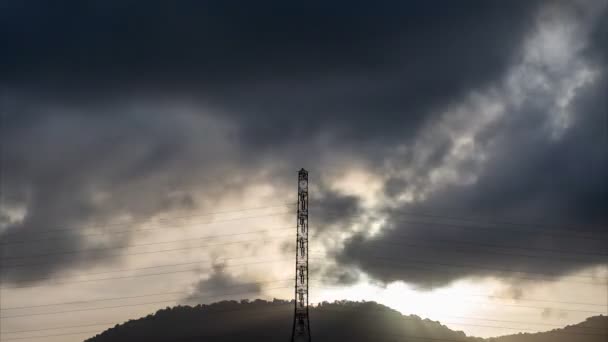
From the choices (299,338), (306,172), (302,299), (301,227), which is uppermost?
(306,172)

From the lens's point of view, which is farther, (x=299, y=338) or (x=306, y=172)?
(x=306, y=172)

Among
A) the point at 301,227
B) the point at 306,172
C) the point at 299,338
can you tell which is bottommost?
the point at 299,338

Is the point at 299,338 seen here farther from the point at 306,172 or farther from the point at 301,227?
the point at 306,172

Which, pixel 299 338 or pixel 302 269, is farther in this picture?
pixel 302 269

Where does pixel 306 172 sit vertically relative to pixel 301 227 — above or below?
above

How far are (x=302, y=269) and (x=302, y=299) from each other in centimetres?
670

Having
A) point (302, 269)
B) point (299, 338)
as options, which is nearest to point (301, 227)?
point (302, 269)

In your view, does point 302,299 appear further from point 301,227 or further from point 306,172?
point 306,172

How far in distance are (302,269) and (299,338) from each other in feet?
52.9

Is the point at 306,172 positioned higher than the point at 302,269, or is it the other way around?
the point at 306,172

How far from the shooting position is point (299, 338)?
404ft

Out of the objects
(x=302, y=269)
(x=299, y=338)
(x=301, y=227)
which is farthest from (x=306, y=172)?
(x=299, y=338)

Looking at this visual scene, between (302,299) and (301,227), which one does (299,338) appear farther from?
(301,227)

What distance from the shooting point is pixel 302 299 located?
130 m
